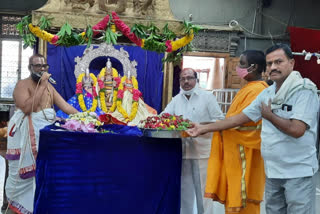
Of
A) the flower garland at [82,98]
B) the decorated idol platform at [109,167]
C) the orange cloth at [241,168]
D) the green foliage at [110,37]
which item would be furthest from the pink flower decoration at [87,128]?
the flower garland at [82,98]

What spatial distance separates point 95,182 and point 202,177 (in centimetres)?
117

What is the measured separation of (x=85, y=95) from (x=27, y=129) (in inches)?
160

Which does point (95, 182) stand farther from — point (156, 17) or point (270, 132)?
point (156, 17)

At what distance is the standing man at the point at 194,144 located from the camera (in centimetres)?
381

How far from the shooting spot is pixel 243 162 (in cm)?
328

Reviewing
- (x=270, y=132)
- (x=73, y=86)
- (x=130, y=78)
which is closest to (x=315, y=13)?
(x=130, y=78)

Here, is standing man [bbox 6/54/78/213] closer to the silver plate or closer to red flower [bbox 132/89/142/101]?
the silver plate

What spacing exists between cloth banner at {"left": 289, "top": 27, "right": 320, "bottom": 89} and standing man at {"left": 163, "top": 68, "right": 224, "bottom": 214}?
23.7 ft

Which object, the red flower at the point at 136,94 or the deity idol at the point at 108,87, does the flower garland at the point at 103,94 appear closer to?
the deity idol at the point at 108,87

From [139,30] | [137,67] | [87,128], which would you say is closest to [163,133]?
[87,128]

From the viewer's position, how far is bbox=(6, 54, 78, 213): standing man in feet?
13.1

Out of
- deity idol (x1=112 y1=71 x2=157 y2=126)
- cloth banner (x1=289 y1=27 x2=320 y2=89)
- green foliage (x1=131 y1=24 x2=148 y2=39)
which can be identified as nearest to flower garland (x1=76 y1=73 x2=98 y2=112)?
deity idol (x1=112 y1=71 x2=157 y2=126)

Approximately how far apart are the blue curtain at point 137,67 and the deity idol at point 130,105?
524mm

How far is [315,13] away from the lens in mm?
11664
